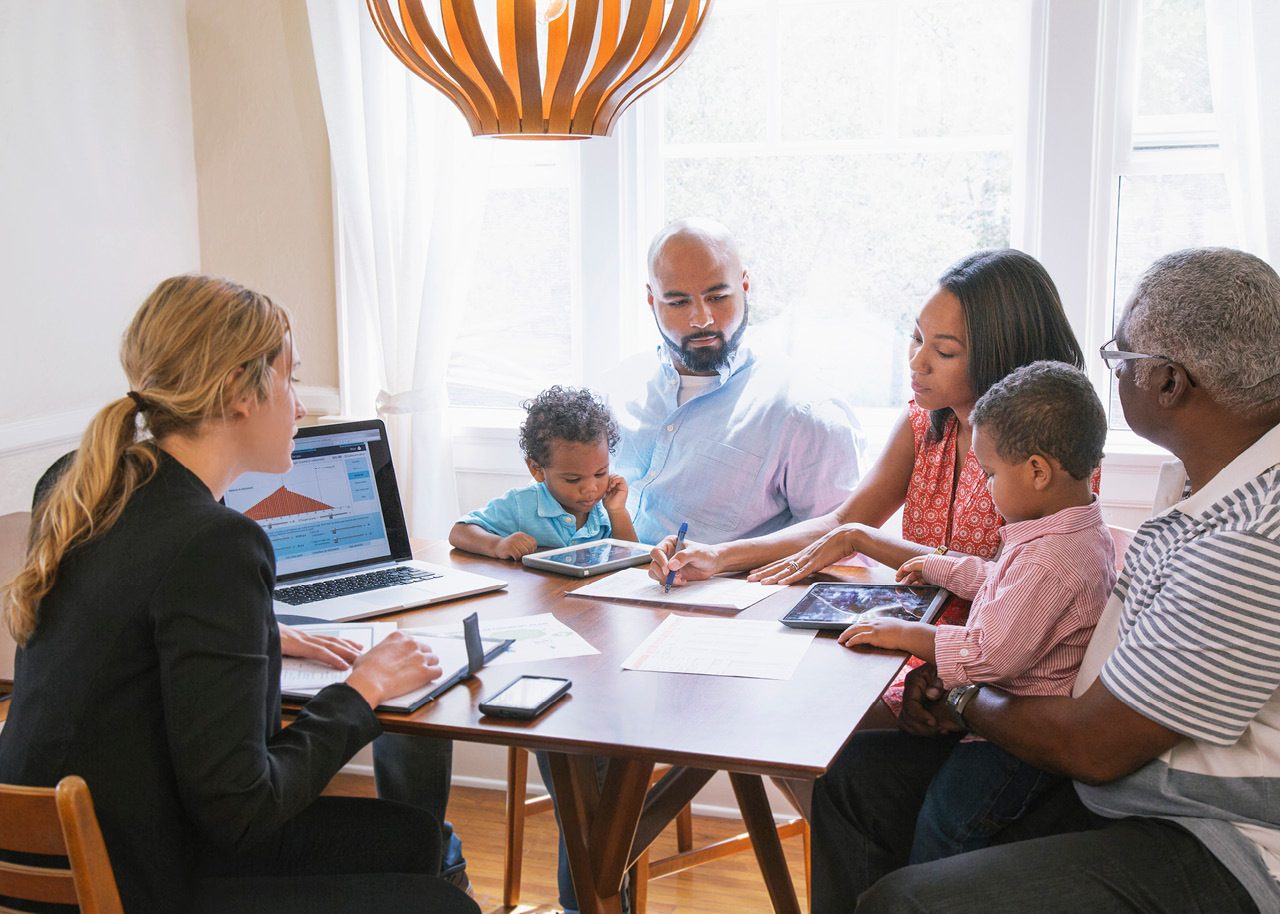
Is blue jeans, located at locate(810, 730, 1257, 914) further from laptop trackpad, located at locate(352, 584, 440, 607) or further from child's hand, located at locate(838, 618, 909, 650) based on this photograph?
laptop trackpad, located at locate(352, 584, 440, 607)

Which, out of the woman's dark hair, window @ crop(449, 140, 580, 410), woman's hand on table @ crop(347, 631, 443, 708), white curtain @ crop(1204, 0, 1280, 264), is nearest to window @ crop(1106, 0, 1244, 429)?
white curtain @ crop(1204, 0, 1280, 264)

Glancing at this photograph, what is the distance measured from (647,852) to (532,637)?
1.03 metres

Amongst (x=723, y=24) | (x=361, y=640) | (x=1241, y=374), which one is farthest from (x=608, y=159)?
(x=1241, y=374)

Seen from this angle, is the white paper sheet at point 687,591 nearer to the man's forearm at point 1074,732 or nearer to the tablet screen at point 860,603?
the tablet screen at point 860,603

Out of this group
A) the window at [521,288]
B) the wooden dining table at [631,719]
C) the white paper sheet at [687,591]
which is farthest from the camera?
the window at [521,288]

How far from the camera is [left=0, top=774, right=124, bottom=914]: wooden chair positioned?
130 centimetres

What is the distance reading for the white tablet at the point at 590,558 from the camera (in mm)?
2346

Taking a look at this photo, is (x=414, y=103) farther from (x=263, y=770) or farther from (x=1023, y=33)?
(x=263, y=770)

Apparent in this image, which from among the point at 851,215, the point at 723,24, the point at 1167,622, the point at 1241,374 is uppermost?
the point at 723,24

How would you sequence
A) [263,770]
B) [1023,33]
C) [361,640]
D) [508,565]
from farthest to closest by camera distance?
1. [1023,33]
2. [508,565]
3. [361,640]
4. [263,770]

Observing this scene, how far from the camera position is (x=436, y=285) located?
3.28 meters

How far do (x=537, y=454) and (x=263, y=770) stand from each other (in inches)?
48.2

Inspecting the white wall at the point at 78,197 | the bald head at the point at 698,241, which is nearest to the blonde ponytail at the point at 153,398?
the bald head at the point at 698,241

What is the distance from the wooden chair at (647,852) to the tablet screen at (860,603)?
2.39 ft
